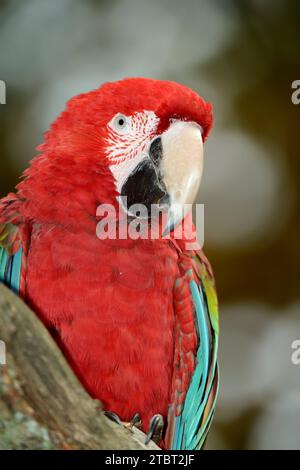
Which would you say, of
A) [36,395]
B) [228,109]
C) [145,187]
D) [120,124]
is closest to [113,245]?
[145,187]

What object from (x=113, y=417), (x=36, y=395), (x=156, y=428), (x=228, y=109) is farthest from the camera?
(x=228, y=109)

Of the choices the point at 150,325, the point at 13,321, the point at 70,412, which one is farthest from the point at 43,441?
the point at 150,325

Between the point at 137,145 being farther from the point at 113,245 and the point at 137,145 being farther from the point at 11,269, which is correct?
the point at 11,269

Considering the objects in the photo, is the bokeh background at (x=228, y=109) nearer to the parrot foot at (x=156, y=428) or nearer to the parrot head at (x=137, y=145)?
the parrot head at (x=137, y=145)

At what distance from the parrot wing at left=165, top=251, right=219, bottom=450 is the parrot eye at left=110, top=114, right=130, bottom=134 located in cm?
30

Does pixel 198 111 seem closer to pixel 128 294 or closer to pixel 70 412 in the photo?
pixel 128 294

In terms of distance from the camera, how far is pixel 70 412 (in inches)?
31.0

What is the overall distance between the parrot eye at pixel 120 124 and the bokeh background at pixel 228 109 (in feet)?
2.91

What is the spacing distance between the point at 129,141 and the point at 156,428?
59 cm

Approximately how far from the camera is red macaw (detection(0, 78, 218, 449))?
97 centimetres

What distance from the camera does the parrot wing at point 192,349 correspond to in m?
1.09

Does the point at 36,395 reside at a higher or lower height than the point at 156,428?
higher

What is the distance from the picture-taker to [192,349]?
3.61ft

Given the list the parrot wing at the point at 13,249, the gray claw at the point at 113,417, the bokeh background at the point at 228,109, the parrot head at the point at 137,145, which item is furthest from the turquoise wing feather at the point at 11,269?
the bokeh background at the point at 228,109
